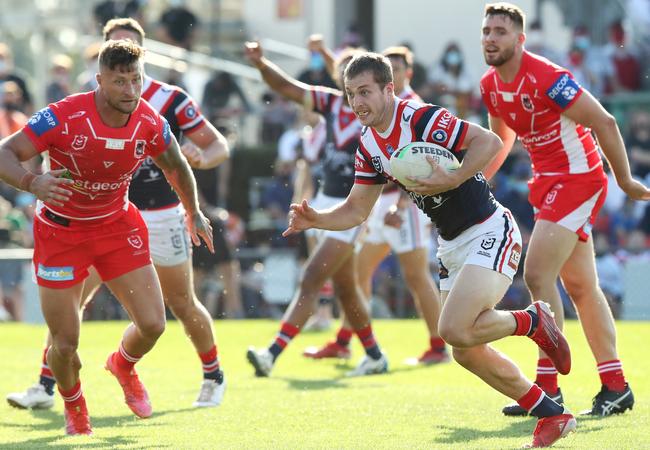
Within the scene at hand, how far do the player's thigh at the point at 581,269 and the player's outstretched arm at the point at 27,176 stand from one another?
328cm

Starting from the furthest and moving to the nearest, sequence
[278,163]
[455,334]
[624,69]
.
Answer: [624,69] < [278,163] < [455,334]

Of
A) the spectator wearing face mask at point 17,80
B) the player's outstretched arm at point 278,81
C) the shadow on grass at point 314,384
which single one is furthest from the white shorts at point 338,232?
the spectator wearing face mask at point 17,80

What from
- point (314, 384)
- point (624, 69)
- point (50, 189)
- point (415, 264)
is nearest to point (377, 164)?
point (50, 189)

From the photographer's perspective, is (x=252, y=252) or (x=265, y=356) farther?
(x=252, y=252)

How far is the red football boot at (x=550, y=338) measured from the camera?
22.8 ft

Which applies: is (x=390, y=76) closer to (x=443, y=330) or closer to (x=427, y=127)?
(x=427, y=127)

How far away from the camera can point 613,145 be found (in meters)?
7.82

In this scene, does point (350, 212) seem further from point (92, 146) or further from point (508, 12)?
point (508, 12)

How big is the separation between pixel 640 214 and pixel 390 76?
10743 millimetres

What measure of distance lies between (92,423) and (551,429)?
9.79 ft

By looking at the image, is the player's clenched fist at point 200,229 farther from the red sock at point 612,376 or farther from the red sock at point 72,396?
the red sock at point 612,376

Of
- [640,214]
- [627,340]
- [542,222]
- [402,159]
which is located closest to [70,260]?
[402,159]

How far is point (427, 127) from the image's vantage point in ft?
22.3

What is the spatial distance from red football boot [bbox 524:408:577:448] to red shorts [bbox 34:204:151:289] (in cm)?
256
